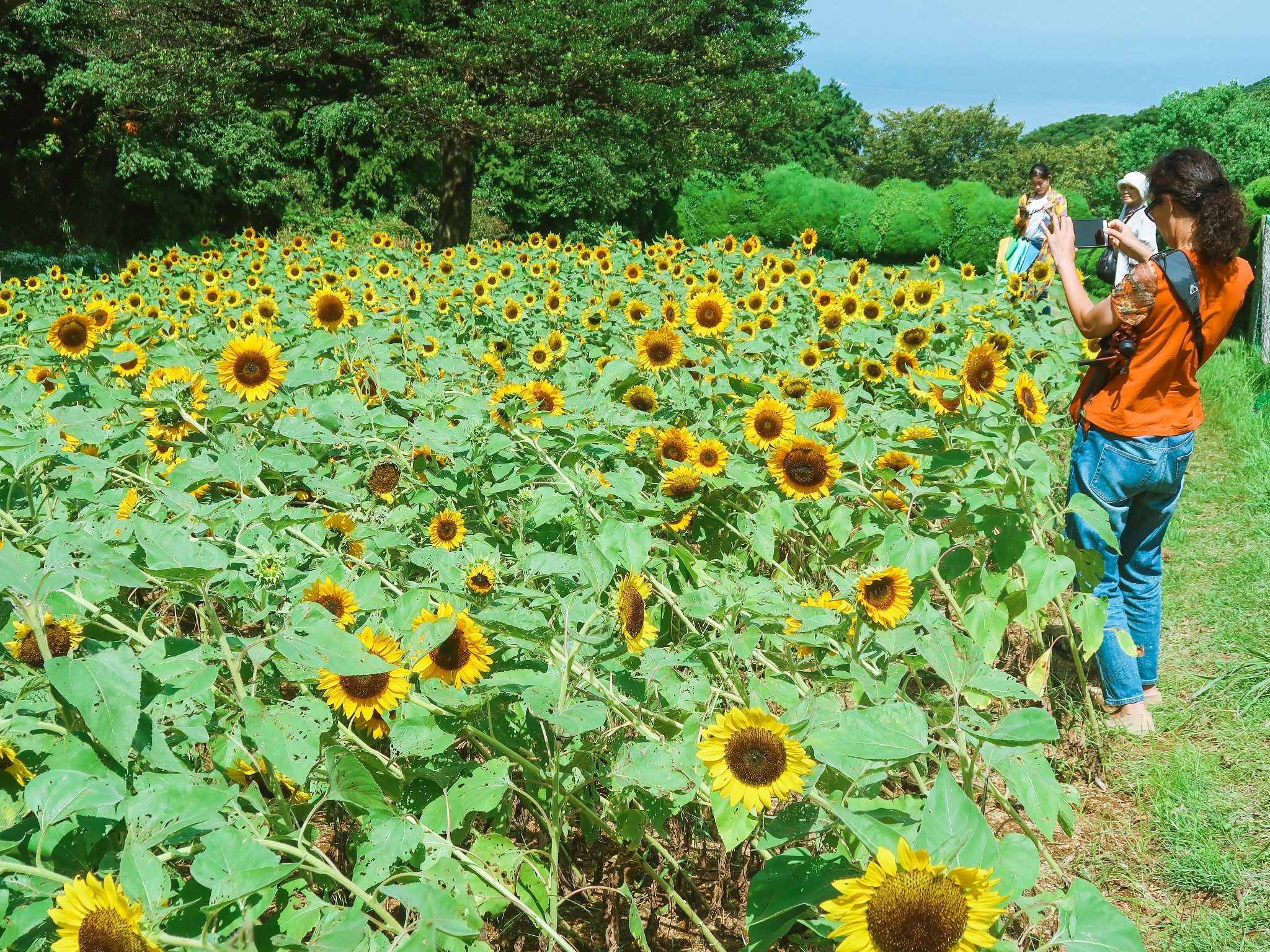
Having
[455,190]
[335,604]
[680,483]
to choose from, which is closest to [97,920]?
[335,604]

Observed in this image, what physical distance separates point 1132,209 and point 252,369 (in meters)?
3.87

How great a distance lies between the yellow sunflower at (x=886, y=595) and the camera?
1880mm

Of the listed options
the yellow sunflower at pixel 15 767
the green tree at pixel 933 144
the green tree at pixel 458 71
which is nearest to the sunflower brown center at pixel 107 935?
the yellow sunflower at pixel 15 767

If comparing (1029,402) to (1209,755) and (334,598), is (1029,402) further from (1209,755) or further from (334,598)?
(334,598)

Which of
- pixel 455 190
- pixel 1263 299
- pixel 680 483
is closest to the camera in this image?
pixel 680 483

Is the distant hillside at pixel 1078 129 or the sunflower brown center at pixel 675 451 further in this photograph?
the distant hillside at pixel 1078 129

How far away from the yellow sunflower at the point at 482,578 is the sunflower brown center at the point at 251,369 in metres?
1.38

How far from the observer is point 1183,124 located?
110 ft

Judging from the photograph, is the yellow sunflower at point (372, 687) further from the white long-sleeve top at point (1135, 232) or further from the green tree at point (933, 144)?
the green tree at point (933, 144)

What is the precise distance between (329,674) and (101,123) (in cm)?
1817

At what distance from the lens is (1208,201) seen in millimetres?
2775

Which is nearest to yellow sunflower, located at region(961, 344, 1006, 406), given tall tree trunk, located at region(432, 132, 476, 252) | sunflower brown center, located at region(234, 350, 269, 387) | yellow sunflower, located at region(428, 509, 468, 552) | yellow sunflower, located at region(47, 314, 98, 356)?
yellow sunflower, located at region(428, 509, 468, 552)

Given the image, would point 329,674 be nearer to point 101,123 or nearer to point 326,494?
→ point 326,494

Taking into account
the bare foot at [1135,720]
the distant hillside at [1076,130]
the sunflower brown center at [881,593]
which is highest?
the distant hillside at [1076,130]
